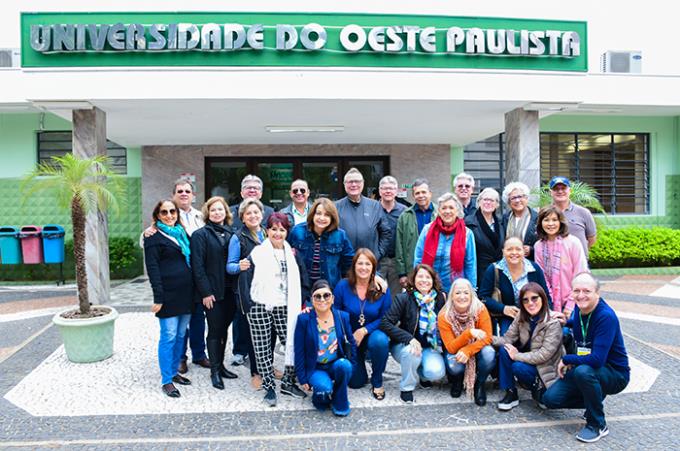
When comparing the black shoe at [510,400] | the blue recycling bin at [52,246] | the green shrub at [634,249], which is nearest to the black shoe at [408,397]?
the black shoe at [510,400]

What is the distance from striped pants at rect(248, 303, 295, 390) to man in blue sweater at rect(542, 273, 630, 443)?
2.21 m

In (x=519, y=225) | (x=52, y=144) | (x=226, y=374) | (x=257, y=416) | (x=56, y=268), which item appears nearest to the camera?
(x=257, y=416)

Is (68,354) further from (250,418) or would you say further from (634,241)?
(634,241)

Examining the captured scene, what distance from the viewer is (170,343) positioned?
4297 mm

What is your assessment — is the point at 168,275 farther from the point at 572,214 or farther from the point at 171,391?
the point at 572,214

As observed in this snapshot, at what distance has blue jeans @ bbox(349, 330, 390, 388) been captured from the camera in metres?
4.23

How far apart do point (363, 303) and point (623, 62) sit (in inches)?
473

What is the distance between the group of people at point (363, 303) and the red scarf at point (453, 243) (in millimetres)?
10

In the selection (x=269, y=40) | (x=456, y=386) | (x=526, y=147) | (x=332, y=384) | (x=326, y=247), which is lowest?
(x=456, y=386)

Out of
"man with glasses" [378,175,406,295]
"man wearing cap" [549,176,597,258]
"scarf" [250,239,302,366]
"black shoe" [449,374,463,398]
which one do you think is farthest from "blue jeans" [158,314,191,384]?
"man wearing cap" [549,176,597,258]

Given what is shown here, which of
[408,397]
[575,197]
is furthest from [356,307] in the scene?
[575,197]

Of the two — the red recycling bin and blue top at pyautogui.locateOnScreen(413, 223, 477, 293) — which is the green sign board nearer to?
blue top at pyautogui.locateOnScreen(413, 223, 477, 293)

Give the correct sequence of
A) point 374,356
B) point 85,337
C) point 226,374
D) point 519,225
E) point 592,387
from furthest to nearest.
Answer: point 85,337 < point 519,225 < point 226,374 < point 374,356 < point 592,387

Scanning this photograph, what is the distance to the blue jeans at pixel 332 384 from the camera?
390 centimetres
